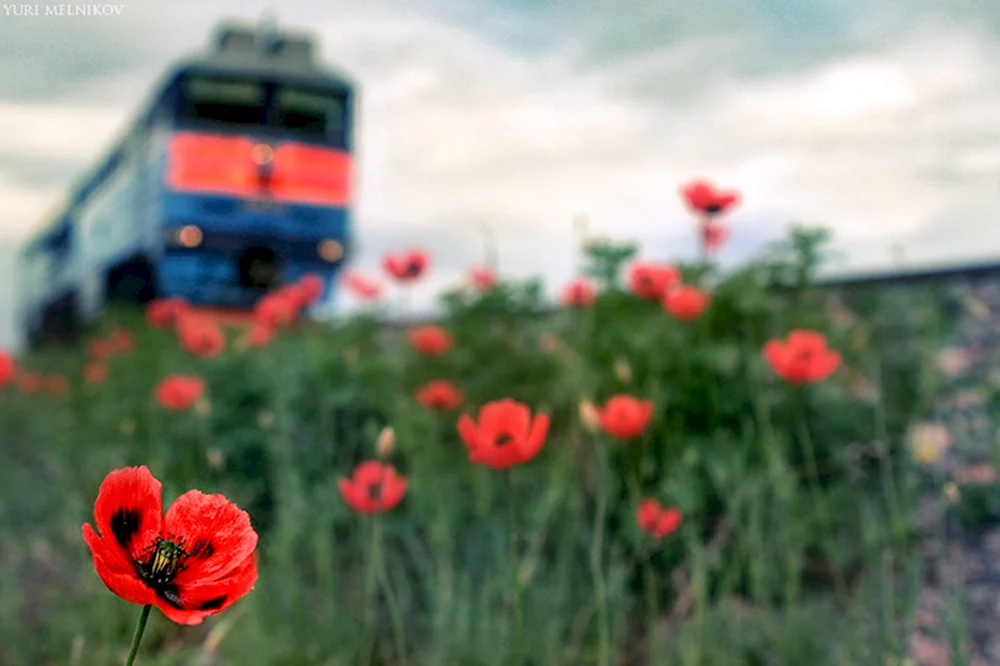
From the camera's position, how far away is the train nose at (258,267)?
36.7 ft

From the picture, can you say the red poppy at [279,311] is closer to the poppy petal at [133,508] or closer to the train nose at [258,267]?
the poppy petal at [133,508]

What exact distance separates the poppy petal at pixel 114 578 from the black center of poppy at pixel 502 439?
0.75 metres

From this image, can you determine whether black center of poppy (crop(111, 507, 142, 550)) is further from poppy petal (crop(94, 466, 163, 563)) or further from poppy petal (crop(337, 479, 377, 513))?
poppy petal (crop(337, 479, 377, 513))

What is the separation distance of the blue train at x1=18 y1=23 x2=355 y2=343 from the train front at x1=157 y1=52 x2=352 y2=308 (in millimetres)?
11

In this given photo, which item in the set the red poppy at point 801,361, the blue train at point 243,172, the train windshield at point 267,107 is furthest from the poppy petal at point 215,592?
the train windshield at point 267,107

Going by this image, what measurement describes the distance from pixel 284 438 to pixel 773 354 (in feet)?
4.92

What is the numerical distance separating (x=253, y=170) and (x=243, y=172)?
111 millimetres

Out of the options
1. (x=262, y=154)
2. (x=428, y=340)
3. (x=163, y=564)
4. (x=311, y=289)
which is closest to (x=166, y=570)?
(x=163, y=564)

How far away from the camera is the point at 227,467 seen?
3.86 m

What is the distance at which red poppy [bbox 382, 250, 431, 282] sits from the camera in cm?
328

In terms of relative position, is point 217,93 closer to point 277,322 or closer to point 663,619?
point 277,322

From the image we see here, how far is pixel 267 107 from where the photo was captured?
433 inches

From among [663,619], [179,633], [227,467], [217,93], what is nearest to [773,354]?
[663,619]

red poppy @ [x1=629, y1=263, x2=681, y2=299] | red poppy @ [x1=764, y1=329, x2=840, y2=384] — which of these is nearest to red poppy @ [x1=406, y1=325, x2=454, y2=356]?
red poppy @ [x1=629, y1=263, x2=681, y2=299]
